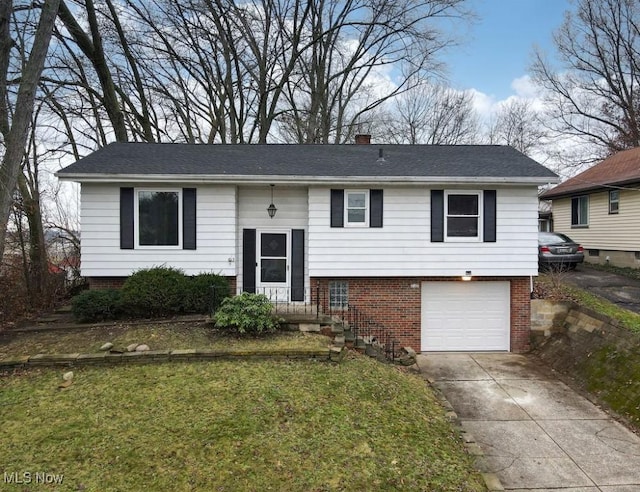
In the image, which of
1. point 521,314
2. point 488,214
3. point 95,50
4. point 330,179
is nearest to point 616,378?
point 521,314

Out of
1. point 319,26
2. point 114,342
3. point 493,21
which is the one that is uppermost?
Answer: point 319,26

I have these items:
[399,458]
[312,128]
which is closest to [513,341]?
[399,458]

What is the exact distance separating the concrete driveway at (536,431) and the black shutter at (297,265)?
360 centimetres

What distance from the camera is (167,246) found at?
9039mm

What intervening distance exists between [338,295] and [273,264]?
6.29 feet

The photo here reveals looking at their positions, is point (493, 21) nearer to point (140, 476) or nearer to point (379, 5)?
point (379, 5)

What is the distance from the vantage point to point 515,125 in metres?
29.1

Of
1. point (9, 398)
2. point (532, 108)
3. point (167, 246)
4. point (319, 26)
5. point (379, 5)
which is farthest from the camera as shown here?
point (532, 108)

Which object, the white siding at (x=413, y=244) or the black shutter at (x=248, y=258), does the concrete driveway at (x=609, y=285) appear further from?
the black shutter at (x=248, y=258)

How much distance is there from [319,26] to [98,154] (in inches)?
571

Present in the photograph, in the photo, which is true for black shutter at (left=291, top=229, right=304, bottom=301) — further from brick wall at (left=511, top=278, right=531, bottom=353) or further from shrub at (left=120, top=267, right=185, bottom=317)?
brick wall at (left=511, top=278, right=531, bottom=353)

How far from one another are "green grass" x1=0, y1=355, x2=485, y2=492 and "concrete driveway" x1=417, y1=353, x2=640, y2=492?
29.6 inches

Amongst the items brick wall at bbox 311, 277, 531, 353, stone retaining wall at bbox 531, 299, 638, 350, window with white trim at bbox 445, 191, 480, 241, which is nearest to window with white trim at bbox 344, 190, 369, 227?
brick wall at bbox 311, 277, 531, 353

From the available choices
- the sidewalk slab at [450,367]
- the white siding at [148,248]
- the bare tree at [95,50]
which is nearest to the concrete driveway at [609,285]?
the sidewalk slab at [450,367]
